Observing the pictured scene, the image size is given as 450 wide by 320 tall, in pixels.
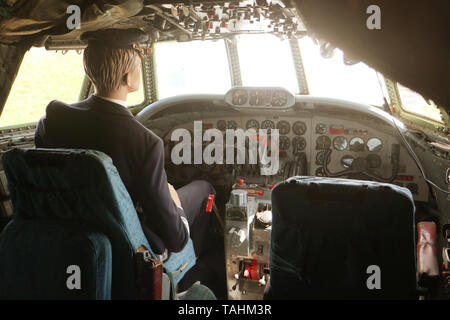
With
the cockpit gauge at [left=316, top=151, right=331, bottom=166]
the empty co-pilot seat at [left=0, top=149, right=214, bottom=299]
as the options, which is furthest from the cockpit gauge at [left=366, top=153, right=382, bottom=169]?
the empty co-pilot seat at [left=0, top=149, right=214, bottom=299]

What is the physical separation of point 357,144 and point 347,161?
167 mm

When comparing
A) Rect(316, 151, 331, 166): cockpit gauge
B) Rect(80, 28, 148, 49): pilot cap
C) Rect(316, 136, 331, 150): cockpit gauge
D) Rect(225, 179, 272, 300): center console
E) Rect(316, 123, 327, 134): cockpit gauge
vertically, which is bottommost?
Rect(225, 179, 272, 300): center console

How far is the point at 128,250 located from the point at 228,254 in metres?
1.08

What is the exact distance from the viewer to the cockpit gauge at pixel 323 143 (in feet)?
10.2

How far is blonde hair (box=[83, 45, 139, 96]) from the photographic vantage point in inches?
63.5

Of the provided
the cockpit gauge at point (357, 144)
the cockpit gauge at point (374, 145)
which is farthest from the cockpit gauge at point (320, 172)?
the cockpit gauge at point (374, 145)

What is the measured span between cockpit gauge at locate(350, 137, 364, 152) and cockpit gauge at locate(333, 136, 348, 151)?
59 millimetres

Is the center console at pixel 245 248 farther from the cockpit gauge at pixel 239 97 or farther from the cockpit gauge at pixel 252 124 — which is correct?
the cockpit gauge at pixel 252 124

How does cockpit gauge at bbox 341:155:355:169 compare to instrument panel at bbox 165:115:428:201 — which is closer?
instrument panel at bbox 165:115:428:201

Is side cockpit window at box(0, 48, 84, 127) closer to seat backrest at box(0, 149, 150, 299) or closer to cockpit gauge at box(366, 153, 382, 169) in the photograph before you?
seat backrest at box(0, 149, 150, 299)

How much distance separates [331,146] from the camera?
3.11m

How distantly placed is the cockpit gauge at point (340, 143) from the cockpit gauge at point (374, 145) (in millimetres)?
179

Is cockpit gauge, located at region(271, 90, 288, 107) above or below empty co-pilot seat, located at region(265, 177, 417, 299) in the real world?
above
